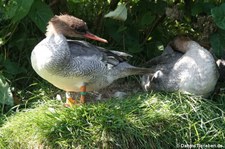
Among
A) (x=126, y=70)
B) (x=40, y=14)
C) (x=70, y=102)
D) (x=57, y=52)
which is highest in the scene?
(x=40, y=14)

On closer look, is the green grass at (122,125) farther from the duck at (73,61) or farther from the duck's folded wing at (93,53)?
the duck's folded wing at (93,53)

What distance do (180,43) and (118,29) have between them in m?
0.43

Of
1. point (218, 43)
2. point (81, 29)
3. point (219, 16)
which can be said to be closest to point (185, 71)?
point (218, 43)

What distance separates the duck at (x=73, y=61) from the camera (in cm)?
261

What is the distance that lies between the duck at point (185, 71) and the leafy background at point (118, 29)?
0.11 meters

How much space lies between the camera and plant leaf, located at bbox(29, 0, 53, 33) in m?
2.81

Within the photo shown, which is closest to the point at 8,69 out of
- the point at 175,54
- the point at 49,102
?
the point at 49,102

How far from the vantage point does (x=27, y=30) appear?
334 cm

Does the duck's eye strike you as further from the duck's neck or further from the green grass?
the green grass

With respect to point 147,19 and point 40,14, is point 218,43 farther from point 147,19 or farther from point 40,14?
point 40,14

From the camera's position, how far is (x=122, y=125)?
98.2 inches

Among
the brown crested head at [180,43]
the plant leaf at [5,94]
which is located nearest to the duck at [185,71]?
the brown crested head at [180,43]

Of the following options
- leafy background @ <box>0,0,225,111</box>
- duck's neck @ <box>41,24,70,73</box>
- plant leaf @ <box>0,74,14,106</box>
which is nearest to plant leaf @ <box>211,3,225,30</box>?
leafy background @ <box>0,0,225,111</box>

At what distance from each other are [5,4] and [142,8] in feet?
3.04
